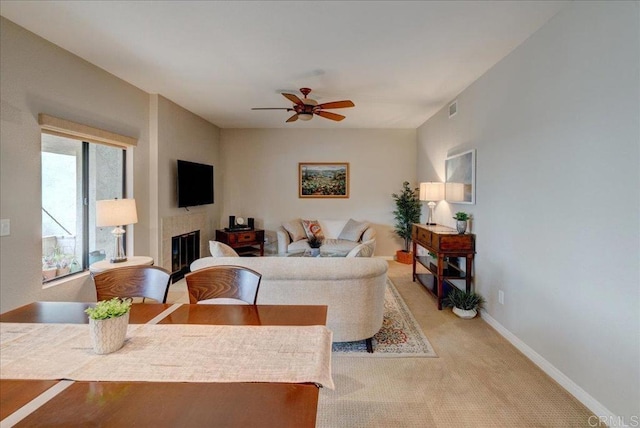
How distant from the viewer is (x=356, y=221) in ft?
20.0

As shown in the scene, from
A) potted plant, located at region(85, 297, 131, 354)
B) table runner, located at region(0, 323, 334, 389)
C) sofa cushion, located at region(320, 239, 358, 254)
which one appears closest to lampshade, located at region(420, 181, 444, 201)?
sofa cushion, located at region(320, 239, 358, 254)

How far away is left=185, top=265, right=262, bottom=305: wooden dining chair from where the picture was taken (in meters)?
1.68

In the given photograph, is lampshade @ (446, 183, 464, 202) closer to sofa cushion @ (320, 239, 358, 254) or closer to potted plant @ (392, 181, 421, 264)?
potted plant @ (392, 181, 421, 264)

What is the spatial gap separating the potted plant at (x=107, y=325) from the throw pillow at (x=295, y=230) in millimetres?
4576

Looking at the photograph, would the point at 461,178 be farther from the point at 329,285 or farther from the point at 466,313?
the point at 329,285

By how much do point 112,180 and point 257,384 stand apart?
3782 mm

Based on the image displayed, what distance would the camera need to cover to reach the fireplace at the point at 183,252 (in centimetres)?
469

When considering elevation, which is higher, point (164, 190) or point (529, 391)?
point (164, 190)

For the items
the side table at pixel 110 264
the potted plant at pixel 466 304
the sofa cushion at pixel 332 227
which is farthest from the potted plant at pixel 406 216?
the side table at pixel 110 264

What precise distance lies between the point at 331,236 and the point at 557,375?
13.7 ft

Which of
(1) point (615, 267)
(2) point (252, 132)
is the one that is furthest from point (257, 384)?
(2) point (252, 132)

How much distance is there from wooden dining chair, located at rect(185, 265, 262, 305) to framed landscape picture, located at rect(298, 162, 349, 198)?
471 centimetres

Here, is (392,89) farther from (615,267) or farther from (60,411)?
(60,411)

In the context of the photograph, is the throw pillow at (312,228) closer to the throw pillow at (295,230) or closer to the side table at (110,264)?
the throw pillow at (295,230)
